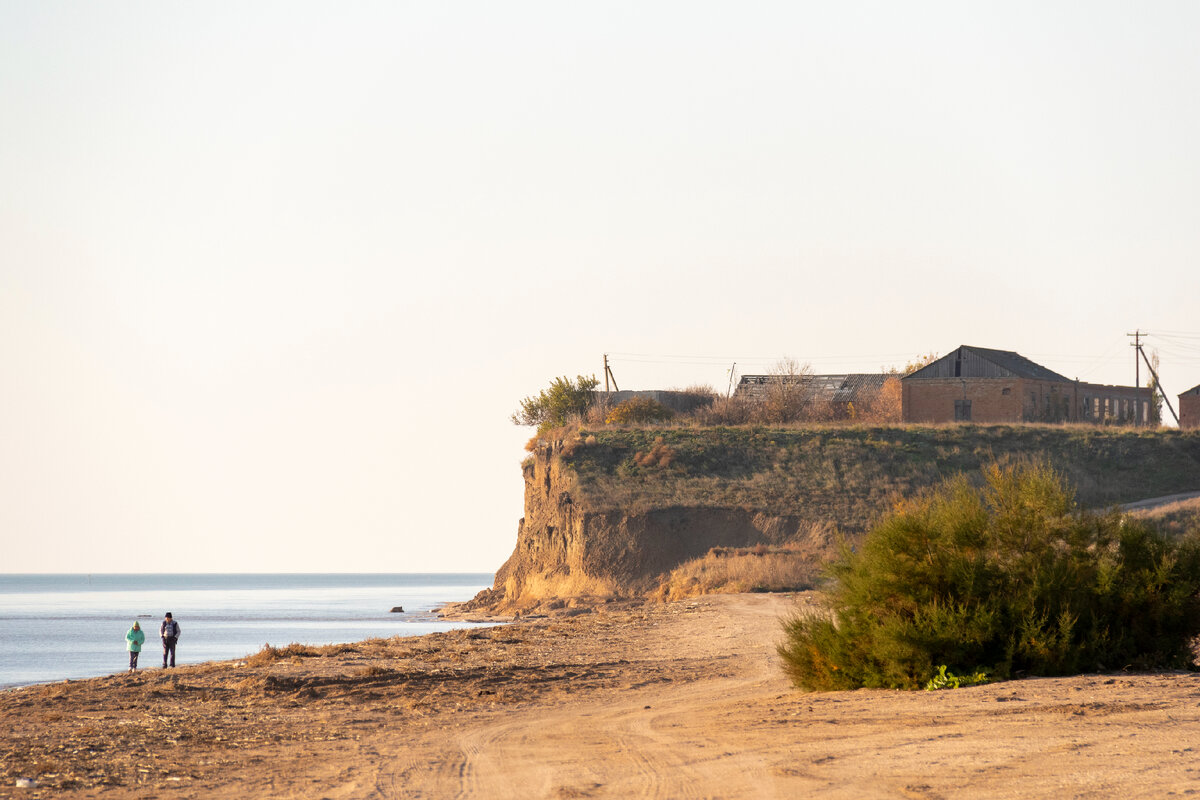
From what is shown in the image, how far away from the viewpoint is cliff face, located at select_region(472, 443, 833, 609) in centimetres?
5738

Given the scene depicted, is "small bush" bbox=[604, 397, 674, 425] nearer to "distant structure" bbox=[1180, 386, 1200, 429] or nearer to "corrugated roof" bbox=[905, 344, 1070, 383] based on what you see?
"corrugated roof" bbox=[905, 344, 1070, 383]

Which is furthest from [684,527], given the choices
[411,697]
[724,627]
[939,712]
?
[939,712]

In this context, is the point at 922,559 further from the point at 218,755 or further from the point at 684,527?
the point at 684,527

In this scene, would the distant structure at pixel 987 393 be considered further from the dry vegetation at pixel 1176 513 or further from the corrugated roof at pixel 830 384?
the dry vegetation at pixel 1176 513

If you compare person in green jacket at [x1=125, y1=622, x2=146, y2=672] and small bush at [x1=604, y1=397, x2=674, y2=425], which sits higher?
small bush at [x1=604, y1=397, x2=674, y2=425]

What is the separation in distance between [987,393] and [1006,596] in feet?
205

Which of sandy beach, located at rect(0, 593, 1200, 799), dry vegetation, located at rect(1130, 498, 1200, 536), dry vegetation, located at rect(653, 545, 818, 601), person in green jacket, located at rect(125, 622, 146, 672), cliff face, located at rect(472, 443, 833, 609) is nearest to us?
sandy beach, located at rect(0, 593, 1200, 799)

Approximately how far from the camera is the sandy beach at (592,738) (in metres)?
10.9

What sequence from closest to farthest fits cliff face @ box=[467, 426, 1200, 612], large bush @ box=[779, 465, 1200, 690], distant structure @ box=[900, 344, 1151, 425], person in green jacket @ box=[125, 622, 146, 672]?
large bush @ box=[779, 465, 1200, 690]
person in green jacket @ box=[125, 622, 146, 672]
cliff face @ box=[467, 426, 1200, 612]
distant structure @ box=[900, 344, 1151, 425]

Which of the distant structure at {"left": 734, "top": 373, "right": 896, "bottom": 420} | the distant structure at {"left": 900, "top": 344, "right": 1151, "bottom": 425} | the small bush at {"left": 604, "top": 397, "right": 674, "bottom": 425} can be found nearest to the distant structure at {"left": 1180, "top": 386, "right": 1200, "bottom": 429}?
the distant structure at {"left": 900, "top": 344, "right": 1151, "bottom": 425}

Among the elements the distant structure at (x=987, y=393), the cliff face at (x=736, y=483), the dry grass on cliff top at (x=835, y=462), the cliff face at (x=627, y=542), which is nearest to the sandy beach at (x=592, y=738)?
the cliff face at (x=627, y=542)

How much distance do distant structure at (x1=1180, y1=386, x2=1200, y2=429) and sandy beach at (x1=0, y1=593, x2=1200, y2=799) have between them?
71252 millimetres

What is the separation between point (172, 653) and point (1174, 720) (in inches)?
914

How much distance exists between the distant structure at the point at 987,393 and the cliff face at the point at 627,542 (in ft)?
72.2
